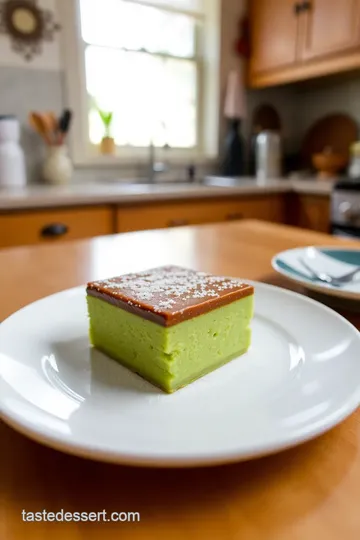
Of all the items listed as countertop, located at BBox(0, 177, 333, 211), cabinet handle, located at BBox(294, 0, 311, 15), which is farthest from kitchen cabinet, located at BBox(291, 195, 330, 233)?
cabinet handle, located at BBox(294, 0, 311, 15)

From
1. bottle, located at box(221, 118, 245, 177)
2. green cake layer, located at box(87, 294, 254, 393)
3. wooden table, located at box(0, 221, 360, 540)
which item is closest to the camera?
wooden table, located at box(0, 221, 360, 540)

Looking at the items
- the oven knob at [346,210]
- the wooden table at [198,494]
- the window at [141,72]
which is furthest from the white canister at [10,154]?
the wooden table at [198,494]

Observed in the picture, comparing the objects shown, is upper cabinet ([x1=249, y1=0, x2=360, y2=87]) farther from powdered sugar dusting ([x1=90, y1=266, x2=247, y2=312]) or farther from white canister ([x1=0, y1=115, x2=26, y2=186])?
powdered sugar dusting ([x1=90, y1=266, x2=247, y2=312])

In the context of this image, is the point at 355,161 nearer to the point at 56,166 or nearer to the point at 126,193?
the point at 126,193

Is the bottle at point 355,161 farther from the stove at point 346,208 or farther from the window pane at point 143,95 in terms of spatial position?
the window pane at point 143,95

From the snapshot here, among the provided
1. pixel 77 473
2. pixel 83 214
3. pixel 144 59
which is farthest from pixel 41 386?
pixel 144 59

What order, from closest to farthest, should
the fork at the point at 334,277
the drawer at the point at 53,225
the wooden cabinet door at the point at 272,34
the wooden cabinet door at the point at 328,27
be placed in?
the fork at the point at 334,277 → the drawer at the point at 53,225 → the wooden cabinet door at the point at 328,27 → the wooden cabinet door at the point at 272,34
